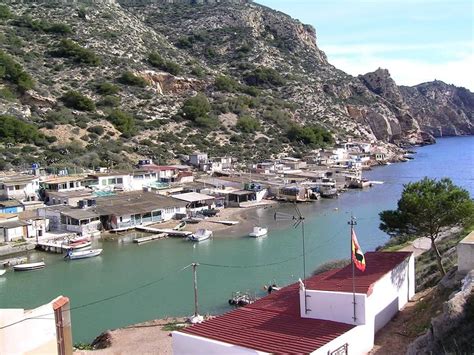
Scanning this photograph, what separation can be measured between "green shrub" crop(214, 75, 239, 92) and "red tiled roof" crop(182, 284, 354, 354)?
73.5 metres

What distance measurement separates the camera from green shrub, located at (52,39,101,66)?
70.6 m

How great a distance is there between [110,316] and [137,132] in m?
45.0

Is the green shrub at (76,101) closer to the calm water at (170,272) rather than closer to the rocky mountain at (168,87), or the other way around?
the rocky mountain at (168,87)

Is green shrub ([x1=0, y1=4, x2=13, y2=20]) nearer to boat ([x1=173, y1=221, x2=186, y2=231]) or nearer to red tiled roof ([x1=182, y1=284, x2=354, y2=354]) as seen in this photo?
boat ([x1=173, y1=221, x2=186, y2=231])

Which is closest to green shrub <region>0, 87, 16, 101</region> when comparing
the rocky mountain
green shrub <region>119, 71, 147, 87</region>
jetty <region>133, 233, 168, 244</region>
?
the rocky mountain

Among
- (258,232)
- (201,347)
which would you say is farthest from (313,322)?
(258,232)

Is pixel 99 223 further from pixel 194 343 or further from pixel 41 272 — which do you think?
pixel 194 343

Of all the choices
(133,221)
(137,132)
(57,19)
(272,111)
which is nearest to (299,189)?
(133,221)

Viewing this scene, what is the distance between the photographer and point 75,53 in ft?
232

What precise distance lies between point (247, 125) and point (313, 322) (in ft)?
214

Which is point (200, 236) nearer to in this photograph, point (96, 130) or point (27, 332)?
point (27, 332)

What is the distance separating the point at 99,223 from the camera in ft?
119

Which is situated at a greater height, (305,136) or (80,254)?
(305,136)

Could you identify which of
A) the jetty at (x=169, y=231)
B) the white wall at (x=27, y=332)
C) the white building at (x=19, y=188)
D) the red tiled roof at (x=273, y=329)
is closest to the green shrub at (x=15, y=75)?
the white building at (x=19, y=188)
